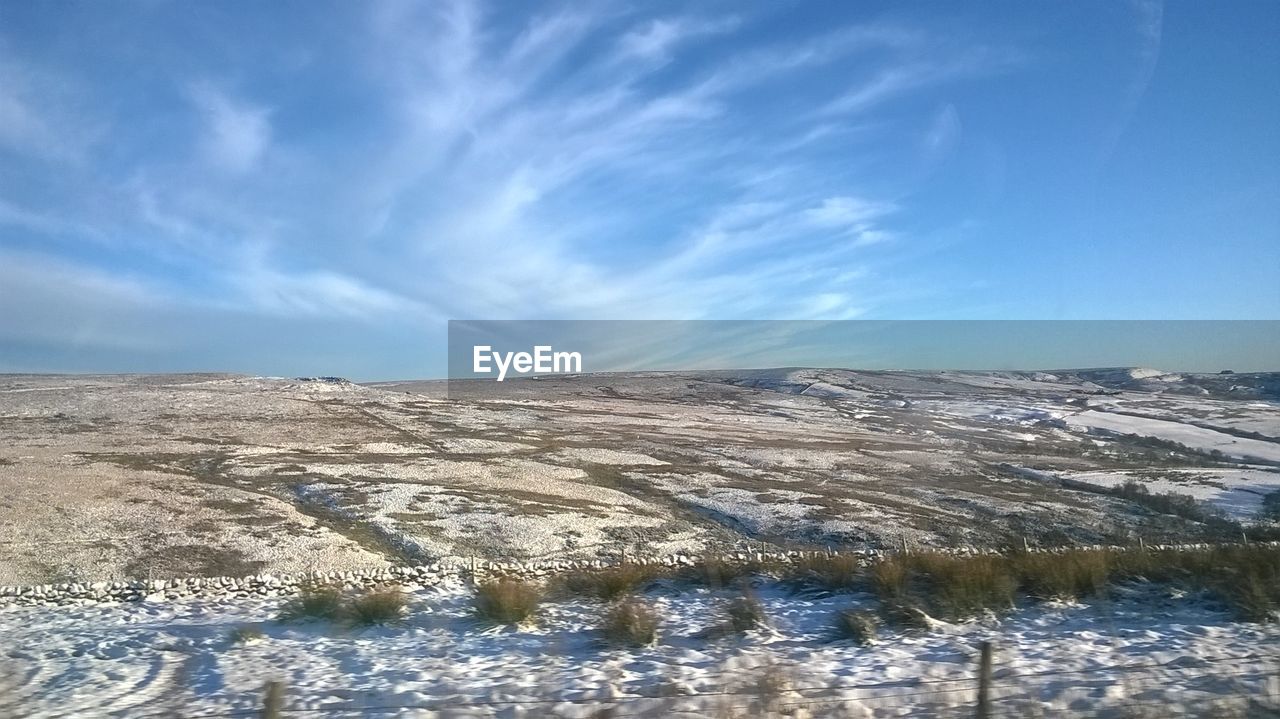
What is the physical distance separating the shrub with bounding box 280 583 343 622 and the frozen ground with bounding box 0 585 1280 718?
202mm

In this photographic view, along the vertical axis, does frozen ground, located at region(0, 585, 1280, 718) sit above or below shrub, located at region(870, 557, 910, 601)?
below

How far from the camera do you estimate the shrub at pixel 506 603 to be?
9297mm

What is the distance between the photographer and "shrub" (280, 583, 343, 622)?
31.9 ft

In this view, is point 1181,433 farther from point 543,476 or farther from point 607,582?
point 607,582

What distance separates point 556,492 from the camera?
81.9ft

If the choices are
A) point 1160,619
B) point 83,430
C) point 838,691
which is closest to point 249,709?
point 838,691

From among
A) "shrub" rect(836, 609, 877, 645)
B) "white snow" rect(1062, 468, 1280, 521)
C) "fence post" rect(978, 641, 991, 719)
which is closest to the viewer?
"fence post" rect(978, 641, 991, 719)

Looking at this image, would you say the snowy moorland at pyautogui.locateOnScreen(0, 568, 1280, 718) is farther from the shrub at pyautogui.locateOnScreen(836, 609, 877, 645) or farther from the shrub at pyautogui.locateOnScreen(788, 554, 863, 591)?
the shrub at pyautogui.locateOnScreen(788, 554, 863, 591)

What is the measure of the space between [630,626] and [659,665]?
2.76ft

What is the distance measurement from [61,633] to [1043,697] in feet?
32.3

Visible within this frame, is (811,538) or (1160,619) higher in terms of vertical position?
(1160,619)

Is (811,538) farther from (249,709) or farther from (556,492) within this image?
(249,709)

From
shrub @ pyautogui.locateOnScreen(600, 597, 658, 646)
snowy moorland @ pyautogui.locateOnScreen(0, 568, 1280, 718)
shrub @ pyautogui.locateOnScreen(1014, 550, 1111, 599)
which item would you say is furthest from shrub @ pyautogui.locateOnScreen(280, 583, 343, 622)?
shrub @ pyautogui.locateOnScreen(1014, 550, 1111, 599)

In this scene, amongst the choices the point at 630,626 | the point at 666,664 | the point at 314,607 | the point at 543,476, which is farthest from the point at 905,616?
the point at 543,476
